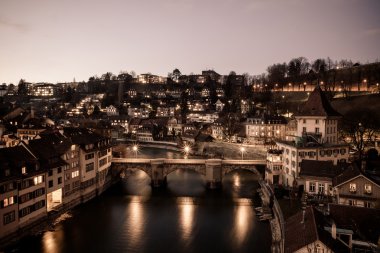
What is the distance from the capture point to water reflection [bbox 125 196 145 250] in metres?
37.3

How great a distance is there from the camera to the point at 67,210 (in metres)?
44.5

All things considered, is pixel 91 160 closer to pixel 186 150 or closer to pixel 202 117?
pixel 186 150

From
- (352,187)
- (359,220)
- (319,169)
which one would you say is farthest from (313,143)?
(359,220)

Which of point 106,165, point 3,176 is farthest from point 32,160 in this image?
point 106,165

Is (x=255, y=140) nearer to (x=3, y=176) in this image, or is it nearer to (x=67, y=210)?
(x=67, y=210)

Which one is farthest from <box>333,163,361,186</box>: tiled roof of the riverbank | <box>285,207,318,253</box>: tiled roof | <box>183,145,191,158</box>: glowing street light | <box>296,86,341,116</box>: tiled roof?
<box>183,145,191,158</box>: glowing street light

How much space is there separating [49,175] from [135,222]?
12083mm

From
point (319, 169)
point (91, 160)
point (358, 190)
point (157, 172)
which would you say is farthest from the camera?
point (157, 172)

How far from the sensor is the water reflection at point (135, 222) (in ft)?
122

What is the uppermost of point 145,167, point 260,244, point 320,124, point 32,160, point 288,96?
point 288,96

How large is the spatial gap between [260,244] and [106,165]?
1193 inches

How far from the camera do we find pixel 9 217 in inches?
1323

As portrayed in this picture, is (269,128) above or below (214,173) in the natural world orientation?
above

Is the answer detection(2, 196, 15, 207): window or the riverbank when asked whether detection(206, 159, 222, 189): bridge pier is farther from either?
detection(2, 196, 15, 207): window
